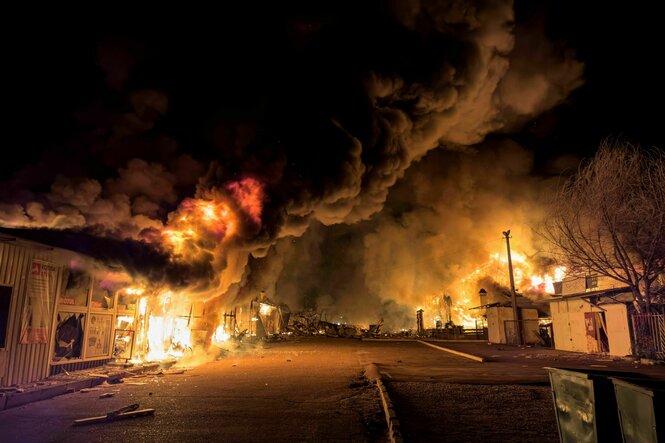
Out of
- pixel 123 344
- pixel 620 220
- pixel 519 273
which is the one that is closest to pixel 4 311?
pixel 123 344

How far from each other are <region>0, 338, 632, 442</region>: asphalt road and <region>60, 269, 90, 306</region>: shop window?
10.5 ft

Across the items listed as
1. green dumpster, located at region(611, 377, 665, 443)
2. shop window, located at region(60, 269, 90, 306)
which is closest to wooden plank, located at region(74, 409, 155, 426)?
shop window, located at region(60, 269, 90, 306)

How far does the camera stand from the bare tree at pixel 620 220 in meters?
18.0

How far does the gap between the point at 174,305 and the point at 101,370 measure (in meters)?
6.21

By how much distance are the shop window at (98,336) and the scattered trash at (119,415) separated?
6.77m

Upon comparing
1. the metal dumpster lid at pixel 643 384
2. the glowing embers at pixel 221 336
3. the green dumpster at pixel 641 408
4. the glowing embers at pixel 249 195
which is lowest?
the glowing embers at pixel 221 336

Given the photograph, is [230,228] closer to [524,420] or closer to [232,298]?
[232,298]

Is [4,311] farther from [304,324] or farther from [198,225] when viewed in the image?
[304,324]

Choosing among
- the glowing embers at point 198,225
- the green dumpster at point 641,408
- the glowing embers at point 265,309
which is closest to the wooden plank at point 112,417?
the green dumpster at point 641,408

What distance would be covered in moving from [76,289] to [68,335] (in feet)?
4.55

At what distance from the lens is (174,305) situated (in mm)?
19453

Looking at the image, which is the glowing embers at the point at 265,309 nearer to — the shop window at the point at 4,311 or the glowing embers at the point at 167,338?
the glowing embers at the point at 167,338

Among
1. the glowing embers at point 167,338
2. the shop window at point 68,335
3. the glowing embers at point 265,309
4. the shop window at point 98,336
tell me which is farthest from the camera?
the glowing embers at point 265,309

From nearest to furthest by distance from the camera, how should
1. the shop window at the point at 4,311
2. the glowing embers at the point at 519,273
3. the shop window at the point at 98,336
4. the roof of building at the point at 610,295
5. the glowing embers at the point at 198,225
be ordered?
1. the shop window at the point at 4,311
2. the shop window at the point at 98,336
3. the glowing embers at the point at 198,225
4. the roof of building at the point at 610,295
5. the glowing embers at the point at 519,273
